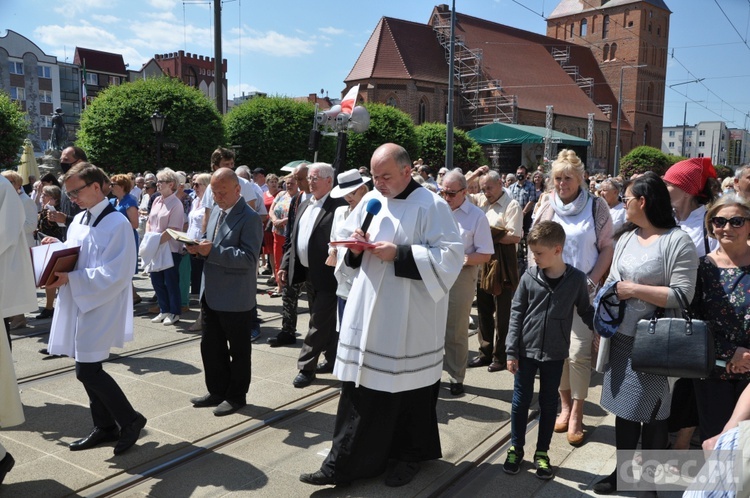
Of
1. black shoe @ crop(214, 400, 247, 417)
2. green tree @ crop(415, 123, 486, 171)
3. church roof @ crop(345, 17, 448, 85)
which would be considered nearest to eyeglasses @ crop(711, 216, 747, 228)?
black shoe @ crop(214, 400, 247, 417)

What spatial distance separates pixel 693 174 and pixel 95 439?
182 inches

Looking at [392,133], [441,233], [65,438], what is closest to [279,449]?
[65,438]

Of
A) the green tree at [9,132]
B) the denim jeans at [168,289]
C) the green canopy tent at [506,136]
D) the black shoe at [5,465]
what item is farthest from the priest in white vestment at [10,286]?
the green canopy tent at [506,136]

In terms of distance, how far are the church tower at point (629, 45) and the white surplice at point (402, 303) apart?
2954 inches

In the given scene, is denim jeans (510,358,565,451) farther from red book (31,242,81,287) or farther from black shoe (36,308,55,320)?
black shoe (36,308,55,320)

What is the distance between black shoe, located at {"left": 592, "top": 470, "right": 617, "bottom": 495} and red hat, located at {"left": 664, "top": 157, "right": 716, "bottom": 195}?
203 centimetres

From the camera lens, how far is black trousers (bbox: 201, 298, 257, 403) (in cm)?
503

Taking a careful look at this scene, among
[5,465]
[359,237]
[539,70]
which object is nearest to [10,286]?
[5,465]

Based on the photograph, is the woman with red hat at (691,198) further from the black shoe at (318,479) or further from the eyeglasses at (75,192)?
the eyeglasses at (75,192)

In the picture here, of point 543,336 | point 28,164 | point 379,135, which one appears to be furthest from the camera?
point 379,135

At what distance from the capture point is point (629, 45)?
73.2 metres

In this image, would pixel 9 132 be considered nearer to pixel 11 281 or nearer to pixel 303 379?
pixel 303 379

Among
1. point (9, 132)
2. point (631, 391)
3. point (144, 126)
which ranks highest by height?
point (144, 126)

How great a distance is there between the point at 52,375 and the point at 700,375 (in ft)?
18.3
